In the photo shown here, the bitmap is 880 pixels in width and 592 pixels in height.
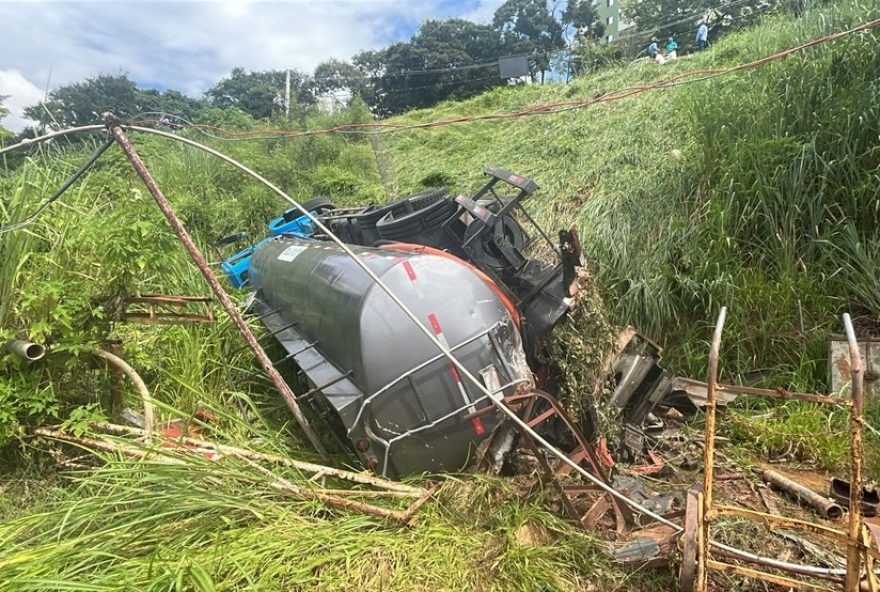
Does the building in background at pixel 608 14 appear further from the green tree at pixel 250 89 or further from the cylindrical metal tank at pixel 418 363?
the cylindrical metal tank at pixel 418 363

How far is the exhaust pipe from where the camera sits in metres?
2.83

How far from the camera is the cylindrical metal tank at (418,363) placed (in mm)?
2562

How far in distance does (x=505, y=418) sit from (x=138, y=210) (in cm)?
263

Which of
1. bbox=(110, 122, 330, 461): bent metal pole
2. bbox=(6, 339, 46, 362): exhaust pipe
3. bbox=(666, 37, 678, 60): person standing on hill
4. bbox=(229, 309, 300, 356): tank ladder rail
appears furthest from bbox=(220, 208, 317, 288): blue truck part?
bbox=(666, 37, 678, 60): person standing on hill

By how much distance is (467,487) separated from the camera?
2.51 m

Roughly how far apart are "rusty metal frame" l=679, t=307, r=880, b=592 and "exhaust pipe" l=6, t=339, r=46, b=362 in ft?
11.0

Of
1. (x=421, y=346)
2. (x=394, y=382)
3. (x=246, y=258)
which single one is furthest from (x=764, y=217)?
(x=246, y=258)

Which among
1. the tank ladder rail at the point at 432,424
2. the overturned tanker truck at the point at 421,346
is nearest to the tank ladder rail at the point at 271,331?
the overturned tanker truck at the point at 421,346

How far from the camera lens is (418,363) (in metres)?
2.57

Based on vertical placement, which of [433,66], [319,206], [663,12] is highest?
[433,66]

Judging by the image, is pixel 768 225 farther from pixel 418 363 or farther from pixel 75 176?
pixel 75 176

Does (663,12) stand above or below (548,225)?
above

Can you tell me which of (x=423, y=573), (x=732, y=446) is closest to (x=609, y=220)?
(x=732, y=446)

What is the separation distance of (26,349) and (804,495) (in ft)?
14.0
